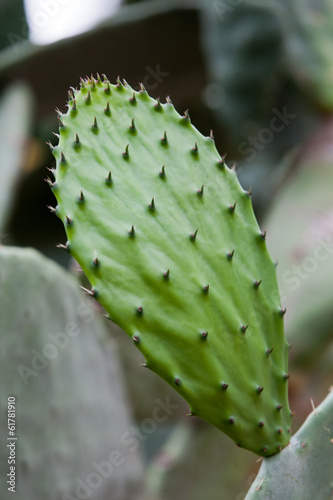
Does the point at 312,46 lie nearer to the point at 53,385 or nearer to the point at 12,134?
the point at 12,134

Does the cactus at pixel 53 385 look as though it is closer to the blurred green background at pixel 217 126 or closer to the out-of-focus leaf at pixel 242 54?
the blurred green background at pixel 217 126

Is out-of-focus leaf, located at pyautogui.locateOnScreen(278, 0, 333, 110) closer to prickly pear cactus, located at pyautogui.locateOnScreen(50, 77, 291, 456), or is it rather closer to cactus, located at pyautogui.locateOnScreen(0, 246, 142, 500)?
cactus, located at pyautogui.locateOnScreen(0, 246, 142, 500)

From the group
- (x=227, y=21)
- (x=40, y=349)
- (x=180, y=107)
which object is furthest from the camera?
(x=180, y=107)

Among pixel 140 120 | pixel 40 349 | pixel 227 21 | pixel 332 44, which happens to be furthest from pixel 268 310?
pixel 227 21

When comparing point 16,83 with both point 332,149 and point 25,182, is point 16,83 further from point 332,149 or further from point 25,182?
point 332,149

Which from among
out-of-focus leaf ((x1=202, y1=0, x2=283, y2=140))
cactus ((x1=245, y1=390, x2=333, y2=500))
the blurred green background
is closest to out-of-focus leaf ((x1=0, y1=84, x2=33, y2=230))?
the blurred green background

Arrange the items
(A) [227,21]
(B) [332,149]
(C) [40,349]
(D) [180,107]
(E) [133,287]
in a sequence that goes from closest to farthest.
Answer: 1. (E) [133,287]
2. (C) [40,349]
3. (B) [332,149]
4. (A) [227,21]
5. (D) [180,107]

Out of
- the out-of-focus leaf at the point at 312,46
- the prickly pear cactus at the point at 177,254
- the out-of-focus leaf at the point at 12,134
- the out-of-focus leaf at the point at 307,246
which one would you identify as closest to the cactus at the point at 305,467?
the prickly pear cactus at the point at 177,254

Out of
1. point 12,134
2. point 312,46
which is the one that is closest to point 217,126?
point 312,46
